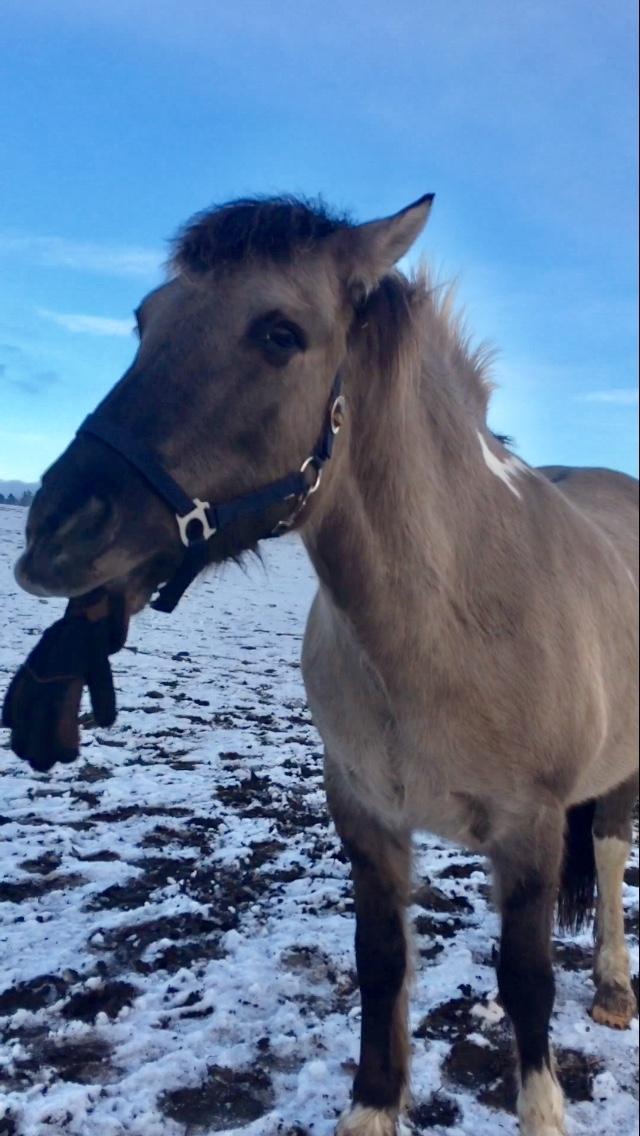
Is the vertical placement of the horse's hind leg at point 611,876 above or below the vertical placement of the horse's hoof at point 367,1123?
above

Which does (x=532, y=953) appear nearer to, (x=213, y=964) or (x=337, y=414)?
(x=213, y=964)

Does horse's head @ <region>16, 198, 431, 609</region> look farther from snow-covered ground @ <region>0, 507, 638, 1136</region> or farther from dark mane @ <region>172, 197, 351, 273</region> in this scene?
snow-covered ground @ <region>0, 507, 638, 1136</region>

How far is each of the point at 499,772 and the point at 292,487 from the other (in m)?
0.95

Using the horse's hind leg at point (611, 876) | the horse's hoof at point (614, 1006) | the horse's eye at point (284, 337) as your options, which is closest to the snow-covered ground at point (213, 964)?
the horse's hoof at point (614, 1006)

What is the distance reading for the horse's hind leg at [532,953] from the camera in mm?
2078

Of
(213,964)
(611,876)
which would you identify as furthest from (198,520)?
(611,876)

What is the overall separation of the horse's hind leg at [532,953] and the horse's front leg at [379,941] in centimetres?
35

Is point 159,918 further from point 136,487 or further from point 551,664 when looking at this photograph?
point 136,487

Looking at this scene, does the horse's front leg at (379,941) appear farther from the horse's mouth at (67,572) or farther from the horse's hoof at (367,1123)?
the horse's mouth at (67,572)

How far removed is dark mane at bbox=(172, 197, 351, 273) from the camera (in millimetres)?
1649

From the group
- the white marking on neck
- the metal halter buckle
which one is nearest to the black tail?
the white marking on neck

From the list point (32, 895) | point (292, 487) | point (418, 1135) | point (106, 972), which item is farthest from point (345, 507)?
point (32, 895)

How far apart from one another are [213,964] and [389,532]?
2.03 m

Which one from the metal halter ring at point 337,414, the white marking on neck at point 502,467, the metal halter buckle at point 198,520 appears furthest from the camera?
the white marking on neck at point 502,467
